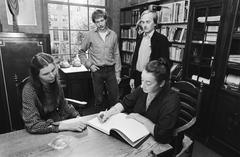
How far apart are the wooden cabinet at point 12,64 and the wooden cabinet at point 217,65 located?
6.69ft

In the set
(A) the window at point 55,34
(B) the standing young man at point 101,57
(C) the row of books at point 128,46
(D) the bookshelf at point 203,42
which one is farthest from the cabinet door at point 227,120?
(A) the window at point 55,34

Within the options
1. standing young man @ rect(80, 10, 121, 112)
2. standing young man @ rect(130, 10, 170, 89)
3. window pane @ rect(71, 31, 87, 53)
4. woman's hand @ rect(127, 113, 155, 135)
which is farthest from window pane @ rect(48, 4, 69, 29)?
woman's hand @ rect(127, 113, 155, 135)

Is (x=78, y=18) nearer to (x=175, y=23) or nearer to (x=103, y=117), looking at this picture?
(x=175, y=23)

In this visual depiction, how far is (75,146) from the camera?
1.00m

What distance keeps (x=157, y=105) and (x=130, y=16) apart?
9.84 ft

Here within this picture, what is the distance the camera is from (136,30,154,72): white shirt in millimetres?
→ 2158

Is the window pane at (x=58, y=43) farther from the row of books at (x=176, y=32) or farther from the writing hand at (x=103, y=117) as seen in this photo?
the writing hand at (x=103, y=117)

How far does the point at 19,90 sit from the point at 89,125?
79 centimetres

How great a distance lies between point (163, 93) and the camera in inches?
50.6

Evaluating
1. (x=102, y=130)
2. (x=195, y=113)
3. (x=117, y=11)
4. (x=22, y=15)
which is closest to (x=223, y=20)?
(x=195, y=113)

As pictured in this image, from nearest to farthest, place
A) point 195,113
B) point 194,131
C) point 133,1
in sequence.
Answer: point 195,113 → point 194,131 → point 133,1

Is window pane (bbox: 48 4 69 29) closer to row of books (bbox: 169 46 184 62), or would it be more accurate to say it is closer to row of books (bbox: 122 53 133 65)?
row of books (bbox: 122 53 133 65)

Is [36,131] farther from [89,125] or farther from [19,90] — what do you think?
[19,90]

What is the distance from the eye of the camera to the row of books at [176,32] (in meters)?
2.68
